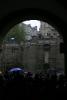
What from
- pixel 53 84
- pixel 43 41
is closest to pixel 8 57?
pixel 43 41

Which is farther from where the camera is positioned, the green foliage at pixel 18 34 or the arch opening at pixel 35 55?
the green foliage at pixel 18 34

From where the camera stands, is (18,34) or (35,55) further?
(18,34)

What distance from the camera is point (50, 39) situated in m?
65.6

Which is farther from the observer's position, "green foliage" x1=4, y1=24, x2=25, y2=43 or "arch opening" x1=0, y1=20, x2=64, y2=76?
"green foliage" x1=4, y1=24, x2=25, y2=43

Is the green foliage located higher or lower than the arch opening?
higher

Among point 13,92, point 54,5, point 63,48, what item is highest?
point 54,5

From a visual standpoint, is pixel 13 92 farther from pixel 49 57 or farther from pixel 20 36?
pixel 20 36

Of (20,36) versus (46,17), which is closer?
(46,17)

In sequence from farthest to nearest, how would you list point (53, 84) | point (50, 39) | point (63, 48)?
point (50, 39) < point (63, 48) < point (53, 84)

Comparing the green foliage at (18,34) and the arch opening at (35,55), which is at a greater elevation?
the green foliage at (18,34)

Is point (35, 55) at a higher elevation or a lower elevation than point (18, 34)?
lower

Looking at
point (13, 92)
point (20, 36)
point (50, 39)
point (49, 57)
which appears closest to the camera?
point (13, 92)

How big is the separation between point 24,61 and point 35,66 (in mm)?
2085

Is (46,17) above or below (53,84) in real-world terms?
above
